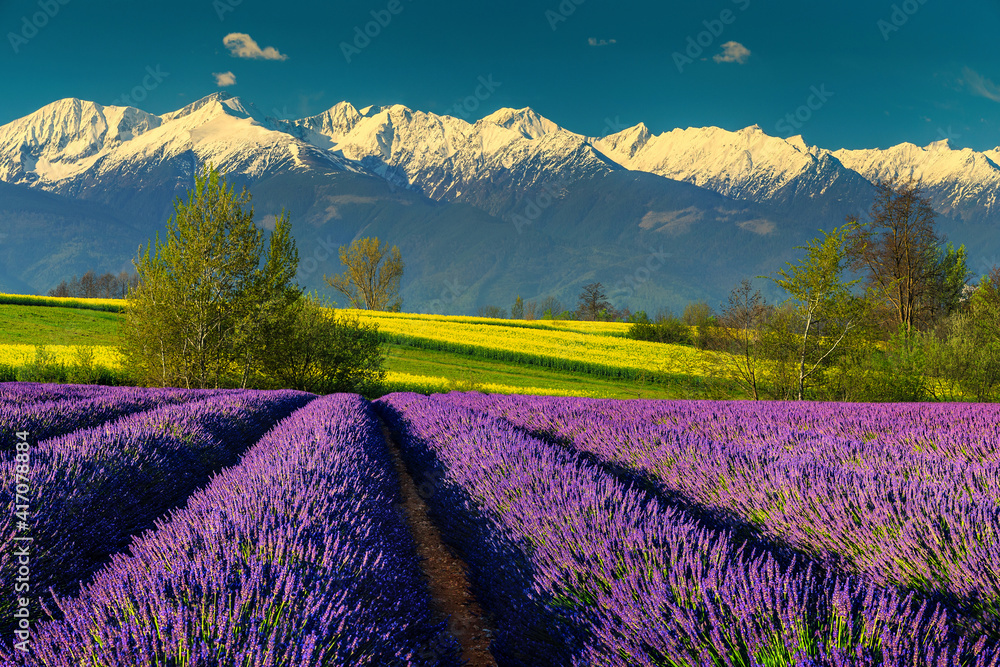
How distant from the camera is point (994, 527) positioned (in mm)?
2197

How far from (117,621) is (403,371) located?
20.8 m

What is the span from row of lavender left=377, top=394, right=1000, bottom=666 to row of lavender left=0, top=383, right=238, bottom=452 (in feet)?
14.4

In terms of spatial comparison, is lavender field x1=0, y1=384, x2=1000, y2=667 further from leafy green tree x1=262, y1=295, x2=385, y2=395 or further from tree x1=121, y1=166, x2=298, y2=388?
leafy green tree x1=262, y1=295, x2=385, y2=395

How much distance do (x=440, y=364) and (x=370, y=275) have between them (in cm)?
3911

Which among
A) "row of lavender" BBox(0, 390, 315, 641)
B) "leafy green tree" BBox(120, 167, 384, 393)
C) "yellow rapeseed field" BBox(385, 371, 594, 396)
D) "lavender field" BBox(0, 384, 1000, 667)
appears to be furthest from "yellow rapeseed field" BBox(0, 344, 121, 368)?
"lavender field" BBox(0, 384, 1000, 667)

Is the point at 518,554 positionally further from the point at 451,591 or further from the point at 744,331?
the point at 744,331

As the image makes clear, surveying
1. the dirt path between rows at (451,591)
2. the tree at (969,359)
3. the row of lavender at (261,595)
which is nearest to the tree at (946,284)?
the tree at (969,359)

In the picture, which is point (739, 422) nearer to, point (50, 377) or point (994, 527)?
point (994, 527)

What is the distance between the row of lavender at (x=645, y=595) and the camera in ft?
4.97

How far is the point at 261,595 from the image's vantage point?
168 cm

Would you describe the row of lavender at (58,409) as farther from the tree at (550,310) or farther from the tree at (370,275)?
the tree at (550,310)

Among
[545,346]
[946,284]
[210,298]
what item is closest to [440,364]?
[545,346]

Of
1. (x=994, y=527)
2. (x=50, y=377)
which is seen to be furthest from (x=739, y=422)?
(x=50, y=377)

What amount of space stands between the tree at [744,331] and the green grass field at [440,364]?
5.39 m
